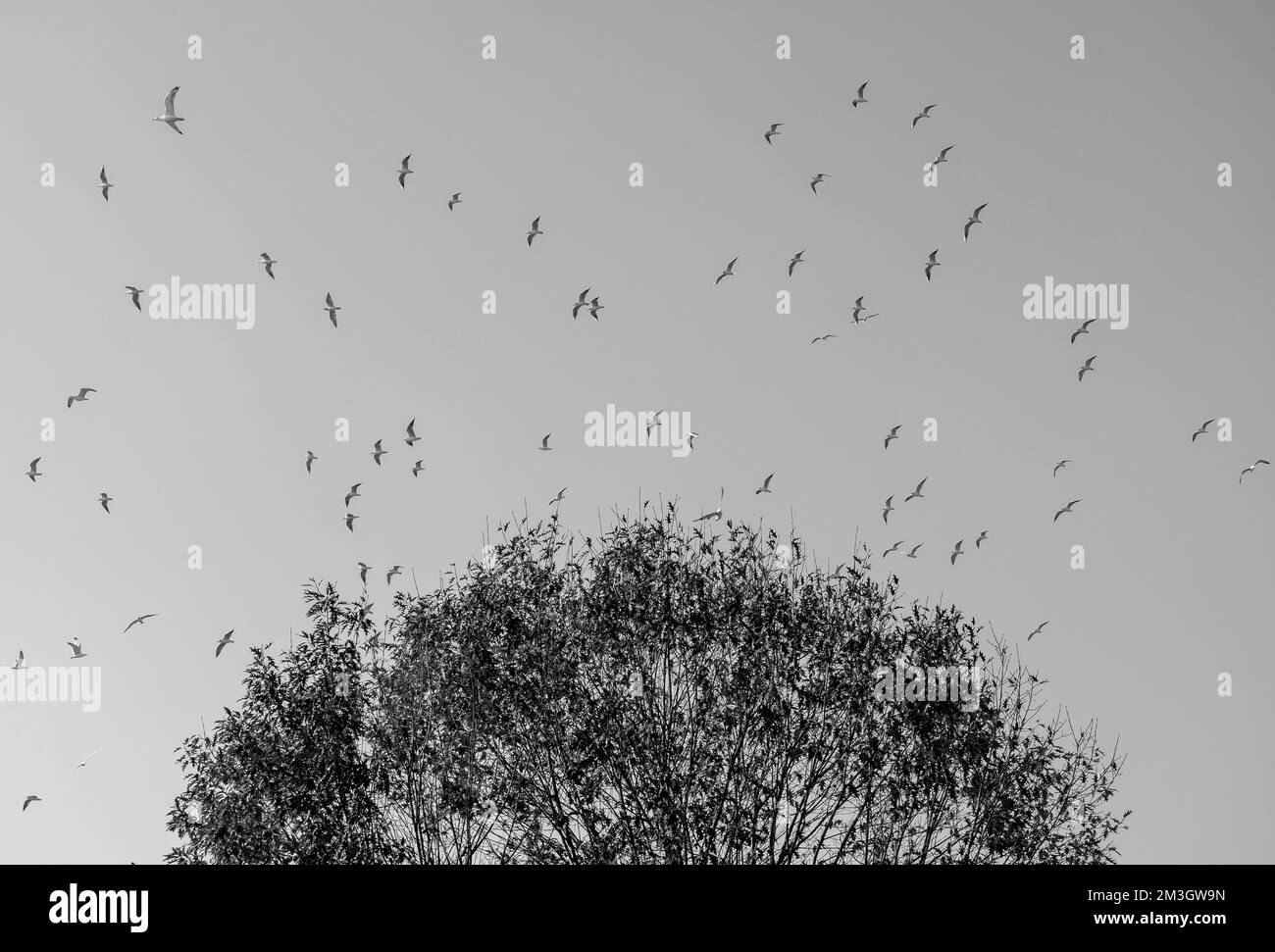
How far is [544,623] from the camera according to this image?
25.5 meters

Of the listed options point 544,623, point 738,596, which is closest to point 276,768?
point 544,623

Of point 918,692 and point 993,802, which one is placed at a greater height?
point 918,692

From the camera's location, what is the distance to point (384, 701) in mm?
26188

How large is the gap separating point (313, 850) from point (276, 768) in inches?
71.7

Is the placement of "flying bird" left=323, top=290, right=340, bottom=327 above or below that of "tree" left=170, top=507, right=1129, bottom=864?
above

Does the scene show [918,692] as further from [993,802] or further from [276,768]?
[276,768]

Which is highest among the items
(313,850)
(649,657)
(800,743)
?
(649,657)

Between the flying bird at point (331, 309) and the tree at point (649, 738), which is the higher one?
the flying bird at point (331, 309)
